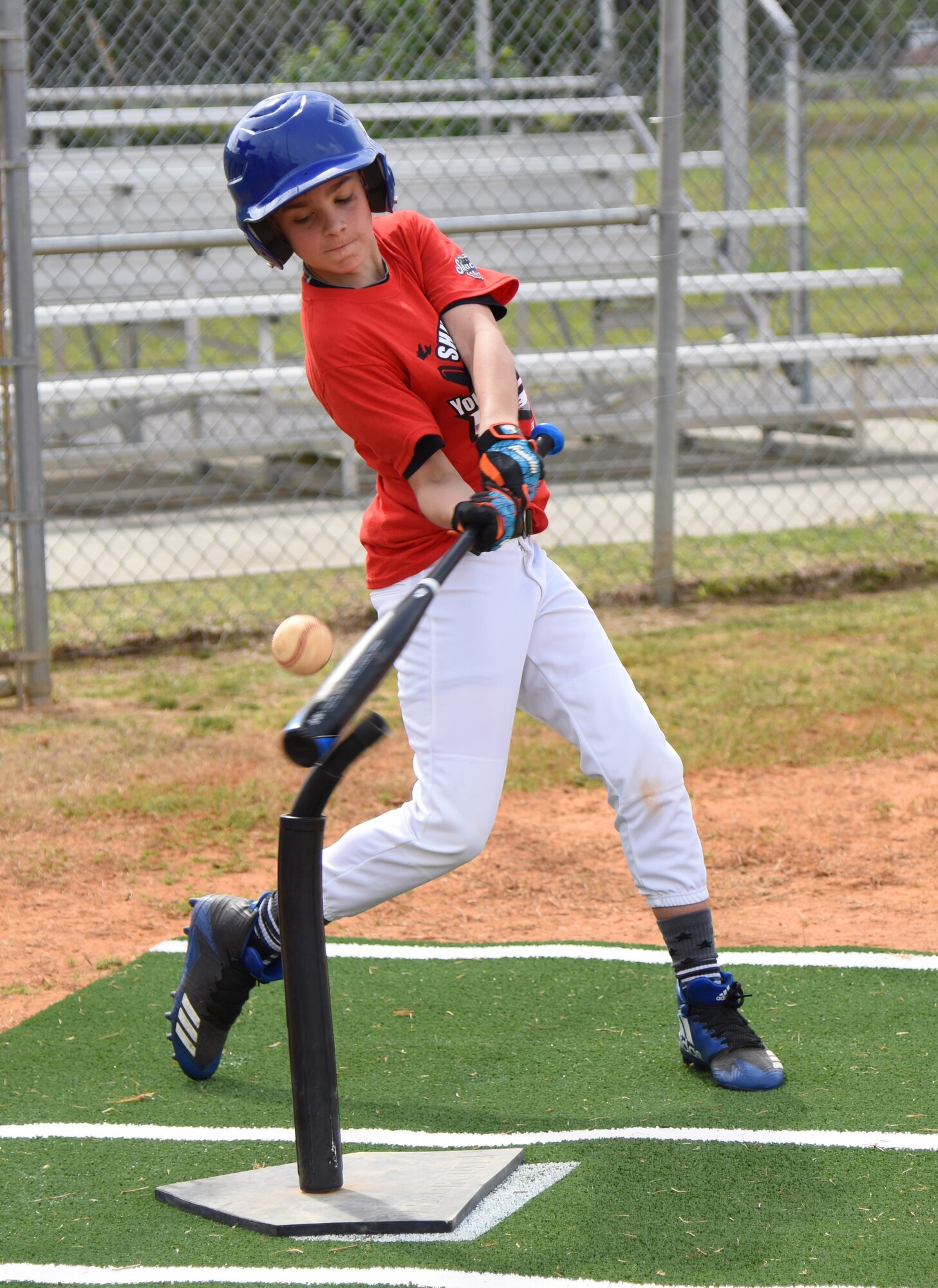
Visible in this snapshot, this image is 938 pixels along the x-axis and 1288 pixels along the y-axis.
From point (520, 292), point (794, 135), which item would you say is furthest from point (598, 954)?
point (794, 135)

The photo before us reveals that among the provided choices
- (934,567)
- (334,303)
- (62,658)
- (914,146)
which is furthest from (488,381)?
(914,146)

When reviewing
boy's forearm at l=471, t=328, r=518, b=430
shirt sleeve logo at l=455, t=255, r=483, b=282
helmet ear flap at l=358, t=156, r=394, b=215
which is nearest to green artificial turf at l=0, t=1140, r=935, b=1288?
boy's forearm at l=471, t=328, r=518, b=430

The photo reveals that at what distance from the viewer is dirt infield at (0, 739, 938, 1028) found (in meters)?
3.66

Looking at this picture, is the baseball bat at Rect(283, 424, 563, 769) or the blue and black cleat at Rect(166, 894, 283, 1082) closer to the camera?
the baseball bat at Rect(283, 424, 563, 769)

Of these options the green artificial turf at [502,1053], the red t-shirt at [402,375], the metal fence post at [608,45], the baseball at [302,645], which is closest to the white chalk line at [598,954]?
the green artificial turf at [502,1053]

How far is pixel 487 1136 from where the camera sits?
268cm

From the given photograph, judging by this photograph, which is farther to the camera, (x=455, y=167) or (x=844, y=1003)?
(x=455, y=167)

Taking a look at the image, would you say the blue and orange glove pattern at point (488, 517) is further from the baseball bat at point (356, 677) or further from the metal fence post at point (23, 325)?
the metal fence post at point (23, 325)

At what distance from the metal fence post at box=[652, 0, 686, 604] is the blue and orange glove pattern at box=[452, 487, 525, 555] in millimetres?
3990

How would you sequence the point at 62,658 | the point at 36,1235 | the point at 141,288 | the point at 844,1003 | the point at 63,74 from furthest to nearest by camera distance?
the point at 141,288 < the point at 63,74 < the point at 62,658 < the point at 844,1003 < the point at 36,1235

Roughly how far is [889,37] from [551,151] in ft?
7.55

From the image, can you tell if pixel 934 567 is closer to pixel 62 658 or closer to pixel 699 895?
pixel 62 658

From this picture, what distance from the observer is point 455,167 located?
964 cm

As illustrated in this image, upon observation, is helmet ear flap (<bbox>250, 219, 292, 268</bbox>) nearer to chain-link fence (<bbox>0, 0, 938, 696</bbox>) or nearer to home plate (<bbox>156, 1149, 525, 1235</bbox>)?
home plate (<bbox>156, 1149, 525, 1235</bbox>)
